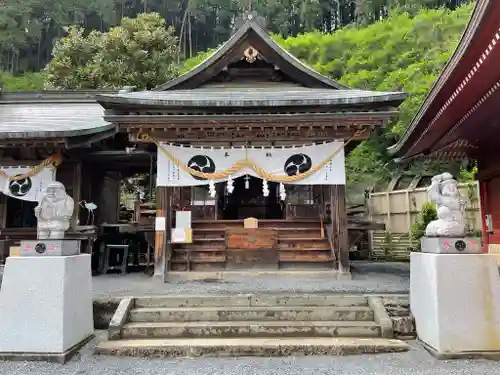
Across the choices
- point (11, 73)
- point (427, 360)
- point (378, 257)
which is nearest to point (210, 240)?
point (427, 360)

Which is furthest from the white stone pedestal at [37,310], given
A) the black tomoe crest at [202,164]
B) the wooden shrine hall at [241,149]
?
the black tomoe crest at [202,164]

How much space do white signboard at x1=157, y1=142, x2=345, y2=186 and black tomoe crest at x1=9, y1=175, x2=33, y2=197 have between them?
377 centimetres

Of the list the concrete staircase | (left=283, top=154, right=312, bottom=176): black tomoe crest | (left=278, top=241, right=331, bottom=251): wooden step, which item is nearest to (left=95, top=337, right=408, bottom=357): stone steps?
the concrete staircase

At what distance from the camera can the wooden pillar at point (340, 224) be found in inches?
345

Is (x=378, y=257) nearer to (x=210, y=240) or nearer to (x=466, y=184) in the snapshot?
(x=466, y=184)

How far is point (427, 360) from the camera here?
4.75 metres

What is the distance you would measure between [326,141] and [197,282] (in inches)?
167

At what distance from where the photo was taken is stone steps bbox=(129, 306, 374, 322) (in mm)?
5797

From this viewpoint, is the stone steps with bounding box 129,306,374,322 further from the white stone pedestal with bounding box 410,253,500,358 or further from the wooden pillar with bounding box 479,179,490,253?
the wooden pillar with bounding box 479,179,490,253

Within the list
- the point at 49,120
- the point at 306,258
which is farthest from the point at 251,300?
the point at 49,120

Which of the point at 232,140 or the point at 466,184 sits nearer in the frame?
the point at 232,140

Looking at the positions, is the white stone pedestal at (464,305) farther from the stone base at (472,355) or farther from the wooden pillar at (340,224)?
the wooden pillar at (340,224)

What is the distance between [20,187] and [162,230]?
423 cm

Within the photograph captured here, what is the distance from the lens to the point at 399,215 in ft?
53.9
